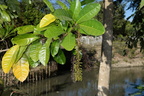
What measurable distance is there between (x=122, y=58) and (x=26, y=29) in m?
12.1

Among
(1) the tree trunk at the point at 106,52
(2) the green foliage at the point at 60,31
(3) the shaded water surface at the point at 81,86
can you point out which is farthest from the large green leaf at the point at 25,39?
(3) the shaded water surface at the point at 81,86

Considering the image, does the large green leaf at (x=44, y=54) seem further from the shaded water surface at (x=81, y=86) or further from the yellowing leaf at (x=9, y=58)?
the shaded water surface at (x=81, y=86)

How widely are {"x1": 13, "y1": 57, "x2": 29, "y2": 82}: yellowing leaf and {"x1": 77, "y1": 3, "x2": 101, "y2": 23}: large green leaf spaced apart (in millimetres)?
311

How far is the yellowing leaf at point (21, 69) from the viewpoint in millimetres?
691

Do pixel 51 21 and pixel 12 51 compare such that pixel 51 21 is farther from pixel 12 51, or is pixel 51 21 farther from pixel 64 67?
pixel 64 67

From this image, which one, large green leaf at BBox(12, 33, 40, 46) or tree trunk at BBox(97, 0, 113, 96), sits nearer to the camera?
large green leaf at BBox(12, 33, 40, 46)

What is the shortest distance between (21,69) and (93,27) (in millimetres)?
353

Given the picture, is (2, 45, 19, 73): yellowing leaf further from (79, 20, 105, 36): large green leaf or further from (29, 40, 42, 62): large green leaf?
(79, 20, 105, 36): large green leaf

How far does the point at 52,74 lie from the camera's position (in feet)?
30.6

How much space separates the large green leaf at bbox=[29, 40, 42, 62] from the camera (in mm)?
695

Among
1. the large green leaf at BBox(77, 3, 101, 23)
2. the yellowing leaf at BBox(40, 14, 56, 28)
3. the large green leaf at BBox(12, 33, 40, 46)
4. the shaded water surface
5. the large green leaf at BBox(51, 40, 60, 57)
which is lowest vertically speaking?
the shaded water surface

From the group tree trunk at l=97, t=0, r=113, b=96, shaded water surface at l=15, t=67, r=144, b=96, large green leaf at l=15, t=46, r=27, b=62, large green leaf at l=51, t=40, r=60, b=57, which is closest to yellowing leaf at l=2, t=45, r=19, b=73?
large green leaf at l=15, t=46, r=27, b=62

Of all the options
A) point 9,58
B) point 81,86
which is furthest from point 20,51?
point 81,86

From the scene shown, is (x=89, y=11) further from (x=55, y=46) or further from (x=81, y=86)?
(x=81, y=86)
